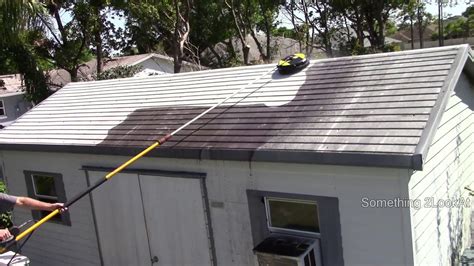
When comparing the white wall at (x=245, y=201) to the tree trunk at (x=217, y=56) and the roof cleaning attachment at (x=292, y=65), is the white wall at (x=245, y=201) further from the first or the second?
the tree trunk at (x=217, y=56)

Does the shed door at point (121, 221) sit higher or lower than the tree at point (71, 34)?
lower

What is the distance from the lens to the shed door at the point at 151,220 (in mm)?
6758

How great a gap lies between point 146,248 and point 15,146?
3606 mm

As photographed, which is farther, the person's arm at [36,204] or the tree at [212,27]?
the tree at [212,27]

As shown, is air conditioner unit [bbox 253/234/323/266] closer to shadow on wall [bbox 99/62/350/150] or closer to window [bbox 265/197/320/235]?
window [bbox 265/197/320/235]

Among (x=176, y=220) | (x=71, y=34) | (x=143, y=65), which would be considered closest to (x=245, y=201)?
(x=176, y=220)

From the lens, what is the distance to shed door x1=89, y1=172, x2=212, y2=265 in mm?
6758

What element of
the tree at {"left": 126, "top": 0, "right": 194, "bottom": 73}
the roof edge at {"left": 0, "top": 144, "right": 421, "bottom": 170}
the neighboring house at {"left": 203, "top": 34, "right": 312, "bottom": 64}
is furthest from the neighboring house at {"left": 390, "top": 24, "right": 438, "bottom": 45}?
the roof edge at {"left": 0, "top": 144, "right": 421, "bottom": 170}

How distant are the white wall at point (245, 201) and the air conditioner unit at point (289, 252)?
386mm

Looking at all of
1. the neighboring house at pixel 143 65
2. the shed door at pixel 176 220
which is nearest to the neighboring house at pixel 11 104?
the neighboring house at pixel 143 65

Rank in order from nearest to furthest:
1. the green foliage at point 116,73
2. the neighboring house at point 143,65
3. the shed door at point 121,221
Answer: the shed door at point 121,221, the green foliage at point 116,73, the neighboring house at point 143,65

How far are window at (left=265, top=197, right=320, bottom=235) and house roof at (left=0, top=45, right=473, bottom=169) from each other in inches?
28.6

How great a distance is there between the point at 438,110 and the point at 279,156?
188 cm

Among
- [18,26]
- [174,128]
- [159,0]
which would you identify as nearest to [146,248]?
[174,128]
